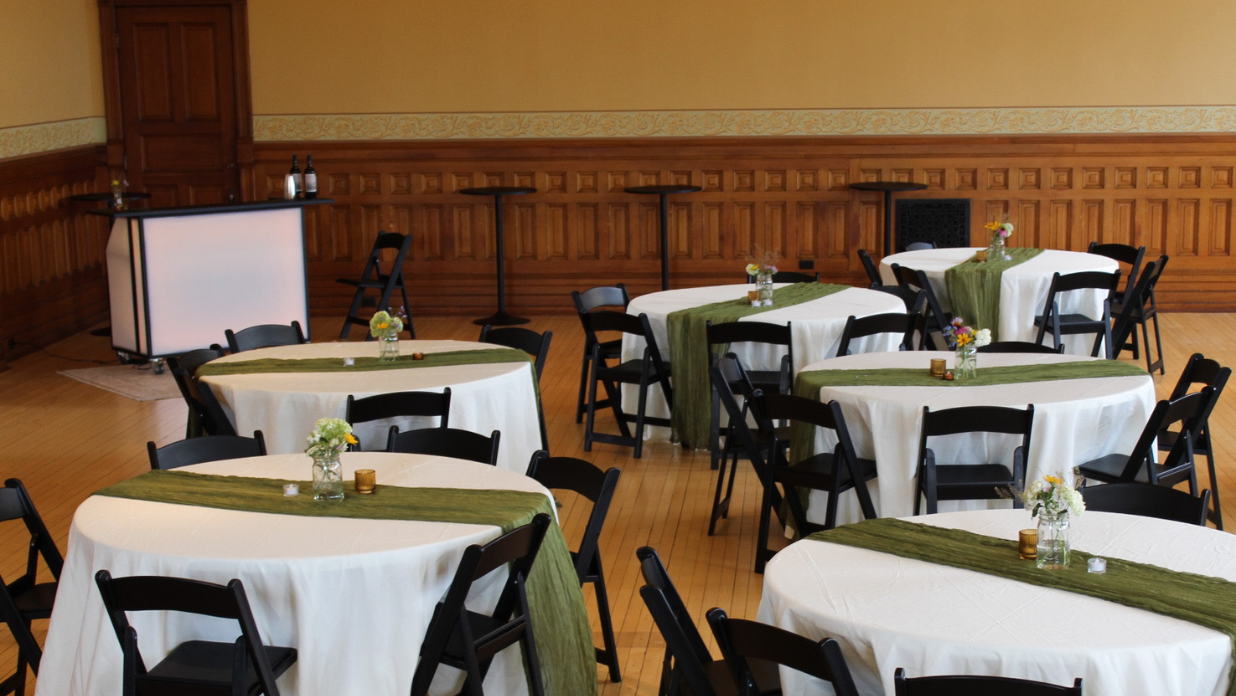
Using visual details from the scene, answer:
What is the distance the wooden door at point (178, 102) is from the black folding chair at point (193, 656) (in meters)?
8.55

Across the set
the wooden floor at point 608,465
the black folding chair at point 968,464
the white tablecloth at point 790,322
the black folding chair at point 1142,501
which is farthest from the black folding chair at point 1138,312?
the black folding chair at point 1142,501

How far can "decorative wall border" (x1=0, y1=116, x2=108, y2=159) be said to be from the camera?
995 cm

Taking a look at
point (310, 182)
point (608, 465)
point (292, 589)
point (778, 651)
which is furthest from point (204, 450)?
point (310, 182)

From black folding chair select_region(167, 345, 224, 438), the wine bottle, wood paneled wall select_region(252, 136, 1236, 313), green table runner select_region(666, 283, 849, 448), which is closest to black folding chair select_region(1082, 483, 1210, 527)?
green table runner select_region(666, 283, 849, 448)

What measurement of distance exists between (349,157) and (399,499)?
7982 millimetres

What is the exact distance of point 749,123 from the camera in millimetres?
10961

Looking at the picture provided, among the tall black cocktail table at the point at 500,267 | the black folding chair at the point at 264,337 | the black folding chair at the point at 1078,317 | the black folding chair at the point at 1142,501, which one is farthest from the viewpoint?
the tall black cocktail table at the point at 500,267

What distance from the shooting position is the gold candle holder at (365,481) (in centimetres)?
384

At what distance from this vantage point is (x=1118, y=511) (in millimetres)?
3748

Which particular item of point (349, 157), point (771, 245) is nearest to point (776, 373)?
point (771, 245)

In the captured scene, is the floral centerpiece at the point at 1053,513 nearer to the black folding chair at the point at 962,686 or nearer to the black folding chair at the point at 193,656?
the black folding chair at the point at 962,686

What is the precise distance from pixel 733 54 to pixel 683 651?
8510 mm

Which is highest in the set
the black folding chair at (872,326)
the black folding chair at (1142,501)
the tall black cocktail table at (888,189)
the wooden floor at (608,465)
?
the tall black cocktail table at (888,189)

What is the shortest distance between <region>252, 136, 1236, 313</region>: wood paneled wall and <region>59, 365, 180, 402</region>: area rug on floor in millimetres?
2447
